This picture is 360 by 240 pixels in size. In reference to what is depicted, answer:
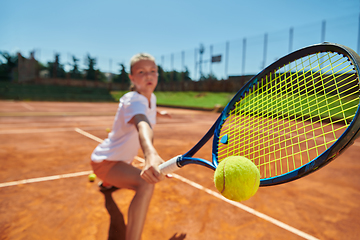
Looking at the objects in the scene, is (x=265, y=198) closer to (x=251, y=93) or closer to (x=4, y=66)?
(x=251, y=93)

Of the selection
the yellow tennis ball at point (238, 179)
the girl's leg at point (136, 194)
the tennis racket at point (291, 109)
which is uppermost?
the tennis racket at point (291, 109)

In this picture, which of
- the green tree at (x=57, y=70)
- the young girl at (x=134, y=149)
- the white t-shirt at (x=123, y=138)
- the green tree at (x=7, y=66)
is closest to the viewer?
the young girl at (x=134, y=149)

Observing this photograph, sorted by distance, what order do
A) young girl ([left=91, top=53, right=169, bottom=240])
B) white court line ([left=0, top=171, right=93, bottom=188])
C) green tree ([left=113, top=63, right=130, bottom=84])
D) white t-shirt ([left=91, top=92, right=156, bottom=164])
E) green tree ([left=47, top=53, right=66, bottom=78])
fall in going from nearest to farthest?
young girl ([left=91, top=53, right=169, bottom=240]) → white t-shirt ([left=91, top=92, right=156, bottom=164]) → white court line ([left=0, top=171, right=93, bottom=188]) → green tree ([left=47, top=53, right=66, bottom=78]) → green tree ([left=113, top=63, right=130, bottom=84])

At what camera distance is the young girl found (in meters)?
1.41

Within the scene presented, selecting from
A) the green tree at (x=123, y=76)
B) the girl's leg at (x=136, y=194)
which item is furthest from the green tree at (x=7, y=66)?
the girl's leg at (x=136, y=194)

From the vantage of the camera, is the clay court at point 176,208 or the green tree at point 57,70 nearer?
the clay court at point 176,208

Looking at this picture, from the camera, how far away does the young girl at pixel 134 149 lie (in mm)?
1411

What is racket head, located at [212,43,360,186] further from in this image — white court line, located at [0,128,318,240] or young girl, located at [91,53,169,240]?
white court line, located at [0,128,318,240]

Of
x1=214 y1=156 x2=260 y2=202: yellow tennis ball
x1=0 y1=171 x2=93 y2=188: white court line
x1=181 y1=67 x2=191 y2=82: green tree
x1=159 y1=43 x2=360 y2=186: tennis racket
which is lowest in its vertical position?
x1=0 y1=171 x2=93 y2=188: white court line

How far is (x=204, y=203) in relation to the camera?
7.25 ft

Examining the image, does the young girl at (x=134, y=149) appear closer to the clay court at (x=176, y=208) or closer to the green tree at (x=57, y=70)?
the clay court at (x=176, y=208)

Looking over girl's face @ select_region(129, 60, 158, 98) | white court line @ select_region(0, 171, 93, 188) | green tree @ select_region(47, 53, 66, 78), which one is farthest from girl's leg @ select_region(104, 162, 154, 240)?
green tree @ select_region(47, 53, 66, 78)

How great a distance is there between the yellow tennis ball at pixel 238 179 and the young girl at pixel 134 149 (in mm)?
363

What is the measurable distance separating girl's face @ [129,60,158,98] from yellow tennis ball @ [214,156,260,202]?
1.11 m
